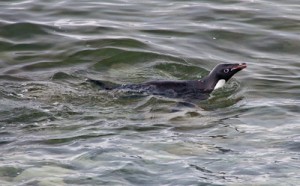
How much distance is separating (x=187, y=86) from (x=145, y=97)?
79cm

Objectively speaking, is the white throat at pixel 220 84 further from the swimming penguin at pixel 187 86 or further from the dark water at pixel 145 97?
the dark water at pixel 145 97

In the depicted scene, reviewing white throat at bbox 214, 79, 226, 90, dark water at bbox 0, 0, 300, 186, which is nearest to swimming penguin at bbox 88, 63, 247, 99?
white throat at bbox 214, 79, 226, 90

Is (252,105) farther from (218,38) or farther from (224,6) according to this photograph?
(224,6)

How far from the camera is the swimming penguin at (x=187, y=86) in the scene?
37.1 ft

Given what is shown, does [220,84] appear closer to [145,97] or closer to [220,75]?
[220,75]

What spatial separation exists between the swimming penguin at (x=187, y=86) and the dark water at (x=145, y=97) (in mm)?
172

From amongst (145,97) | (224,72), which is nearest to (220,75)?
(224,72)

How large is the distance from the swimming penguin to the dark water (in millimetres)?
172

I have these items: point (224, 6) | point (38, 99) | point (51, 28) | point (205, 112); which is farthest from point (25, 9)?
point (205, 112)

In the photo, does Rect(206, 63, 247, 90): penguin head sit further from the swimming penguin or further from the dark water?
the dark water

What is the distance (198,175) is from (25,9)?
31.1 ft

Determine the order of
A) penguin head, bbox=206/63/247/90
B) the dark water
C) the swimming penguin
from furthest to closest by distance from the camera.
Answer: penguin head, bbox=206/63/247/90
the swimming penguin
the dark water

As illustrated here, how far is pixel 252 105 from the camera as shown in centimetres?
1120

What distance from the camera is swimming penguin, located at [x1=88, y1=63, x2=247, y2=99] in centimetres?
Result: 1130
